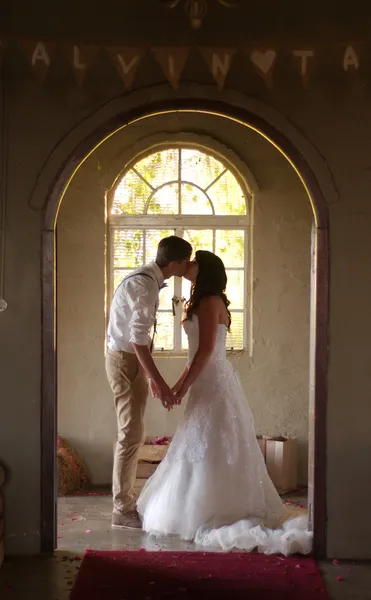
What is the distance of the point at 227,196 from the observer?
6.62m

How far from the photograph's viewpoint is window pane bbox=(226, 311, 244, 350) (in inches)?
262

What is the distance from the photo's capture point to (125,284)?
513 centimetres

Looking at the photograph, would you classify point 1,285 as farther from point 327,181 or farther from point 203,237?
point 203,237

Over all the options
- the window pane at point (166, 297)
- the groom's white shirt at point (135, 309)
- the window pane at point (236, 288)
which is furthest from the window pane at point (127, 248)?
the groom's white shirt at point (135, 309)

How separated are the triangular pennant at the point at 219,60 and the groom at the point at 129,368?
1.19 m

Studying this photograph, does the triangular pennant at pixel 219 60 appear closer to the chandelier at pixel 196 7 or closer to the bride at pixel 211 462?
the chandelier at pixel 196 7

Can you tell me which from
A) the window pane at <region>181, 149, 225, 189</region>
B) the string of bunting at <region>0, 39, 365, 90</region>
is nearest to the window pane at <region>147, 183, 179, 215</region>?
the window pane at <region>181, 149, 225, 189</region>

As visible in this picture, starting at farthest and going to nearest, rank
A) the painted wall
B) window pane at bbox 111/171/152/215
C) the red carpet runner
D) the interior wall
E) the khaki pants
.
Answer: window pane at bbox 111/171/152/215
the interior wall
the khaki pants
the painted wall
the red carpet runner

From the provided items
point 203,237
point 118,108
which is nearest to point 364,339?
point 118,108

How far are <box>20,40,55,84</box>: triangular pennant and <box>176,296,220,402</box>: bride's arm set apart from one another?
69.7 inches

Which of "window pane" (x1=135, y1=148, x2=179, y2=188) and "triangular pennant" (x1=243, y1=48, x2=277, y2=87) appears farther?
"window pane" (x1=135, y1=148, x2=179, y2=188)

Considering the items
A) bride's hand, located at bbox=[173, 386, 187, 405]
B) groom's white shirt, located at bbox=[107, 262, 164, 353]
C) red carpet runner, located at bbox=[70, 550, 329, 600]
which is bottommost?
red carpet runner, located at bbox=[70, 550, 329, 600]

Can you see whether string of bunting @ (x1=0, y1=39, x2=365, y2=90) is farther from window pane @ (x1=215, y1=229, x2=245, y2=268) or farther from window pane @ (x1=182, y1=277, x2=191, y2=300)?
window pane @ (x1=182, y1=277, x2=191, y2=300)

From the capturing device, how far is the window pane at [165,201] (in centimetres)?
661
